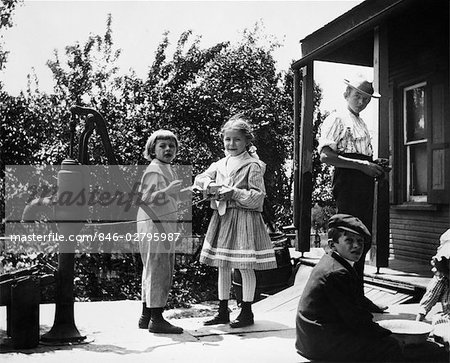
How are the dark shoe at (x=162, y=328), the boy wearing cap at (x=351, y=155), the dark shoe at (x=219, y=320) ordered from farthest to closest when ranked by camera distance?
the boy wearing cap at (x=351, y=155) → the dark shoe at (x=219, y=320) → the dark shoe at (x=162, y=328)

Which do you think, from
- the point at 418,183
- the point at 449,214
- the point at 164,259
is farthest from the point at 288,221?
the point at 164,259

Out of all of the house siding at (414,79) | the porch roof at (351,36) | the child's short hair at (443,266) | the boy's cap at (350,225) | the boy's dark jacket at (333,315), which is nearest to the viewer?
the boy's dark jacket at (333,315)

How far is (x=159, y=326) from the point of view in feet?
10.6

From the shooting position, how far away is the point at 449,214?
19.0 ft

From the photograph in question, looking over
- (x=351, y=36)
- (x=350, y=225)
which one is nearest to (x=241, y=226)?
(x=350, y=225)

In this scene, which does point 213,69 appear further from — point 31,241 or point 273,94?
point 31,241

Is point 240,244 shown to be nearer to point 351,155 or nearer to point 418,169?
point 351,155

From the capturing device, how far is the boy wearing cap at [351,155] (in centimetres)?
385

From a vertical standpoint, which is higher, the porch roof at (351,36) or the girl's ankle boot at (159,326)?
the porch roof at (351,36)

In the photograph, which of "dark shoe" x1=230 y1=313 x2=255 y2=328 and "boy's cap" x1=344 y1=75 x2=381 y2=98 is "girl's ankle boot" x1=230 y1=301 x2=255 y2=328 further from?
"boy's cap" x1=344 y1=75 x2=381 y2=98

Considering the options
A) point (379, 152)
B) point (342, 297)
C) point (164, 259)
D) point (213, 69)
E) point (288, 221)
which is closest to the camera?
point (342, 297)

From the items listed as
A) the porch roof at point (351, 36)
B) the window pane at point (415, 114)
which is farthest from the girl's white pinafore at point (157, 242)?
the window pane at point (415, 114)

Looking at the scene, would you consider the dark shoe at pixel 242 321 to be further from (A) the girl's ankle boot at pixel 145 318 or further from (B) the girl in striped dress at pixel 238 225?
(A) the girl's ankle boot at pixel 145 318

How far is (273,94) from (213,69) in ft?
4.61
